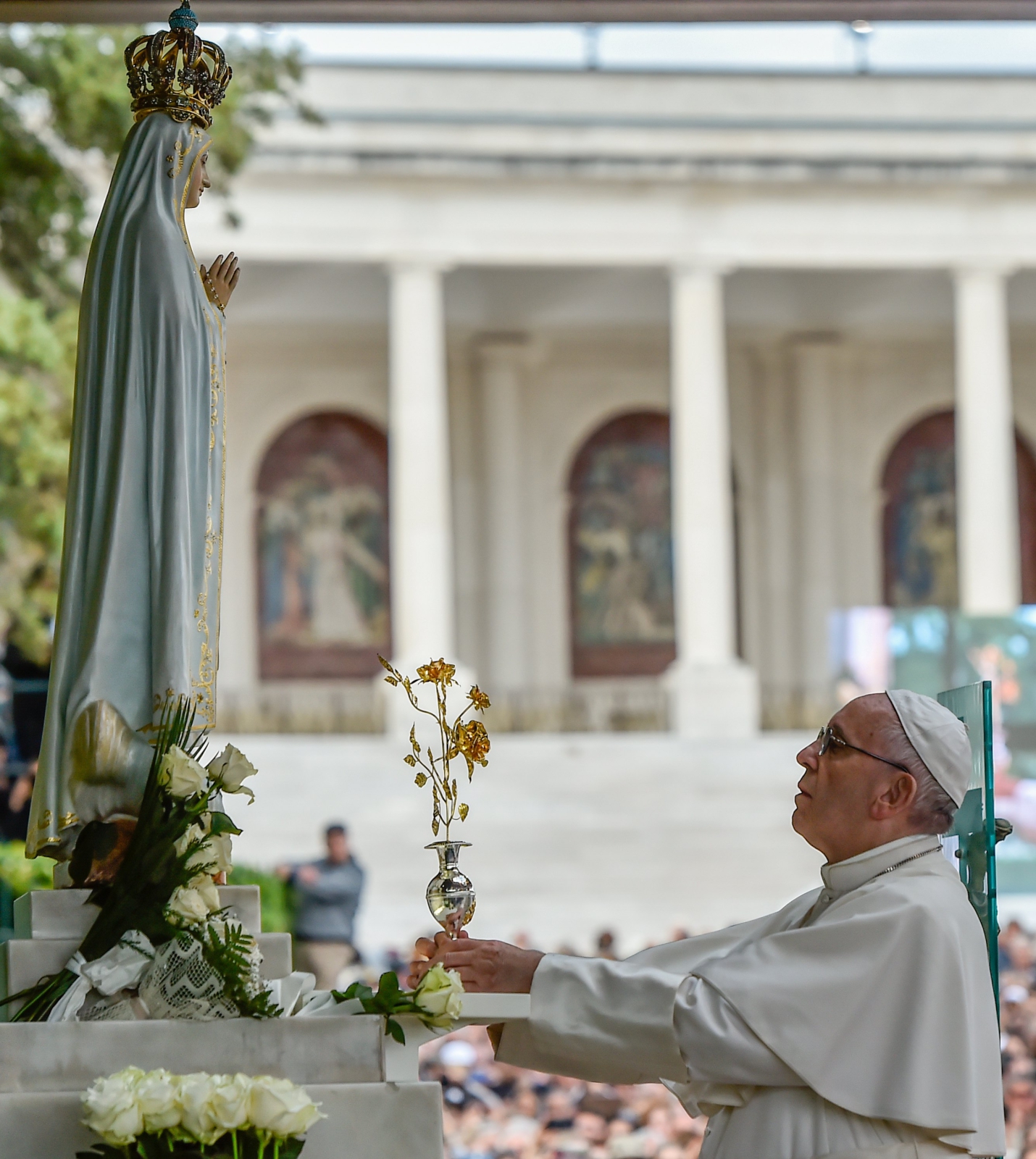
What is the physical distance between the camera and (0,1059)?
3.60 m

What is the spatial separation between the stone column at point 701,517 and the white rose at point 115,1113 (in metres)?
20.6

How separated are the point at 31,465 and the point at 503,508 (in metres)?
15.6

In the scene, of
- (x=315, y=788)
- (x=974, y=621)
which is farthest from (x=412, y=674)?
(x=974, y=621)

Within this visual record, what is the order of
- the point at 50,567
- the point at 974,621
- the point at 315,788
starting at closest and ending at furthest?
the point at 50,567
the point at 974,621
the point at 315,788

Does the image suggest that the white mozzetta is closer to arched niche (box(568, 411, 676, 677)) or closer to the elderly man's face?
the elderly man's face

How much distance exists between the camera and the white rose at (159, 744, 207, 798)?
385 cm

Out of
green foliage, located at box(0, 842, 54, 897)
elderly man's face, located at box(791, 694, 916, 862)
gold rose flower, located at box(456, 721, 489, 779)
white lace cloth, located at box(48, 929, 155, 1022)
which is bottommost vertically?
green foliage, located at box(0, 842, 54, 897)

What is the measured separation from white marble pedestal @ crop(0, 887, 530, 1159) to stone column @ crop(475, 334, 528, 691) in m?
24.1

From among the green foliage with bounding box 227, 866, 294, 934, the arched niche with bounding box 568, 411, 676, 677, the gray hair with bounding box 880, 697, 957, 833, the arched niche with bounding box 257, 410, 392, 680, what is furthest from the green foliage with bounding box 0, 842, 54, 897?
the arched niche with bounding box 568, 411, 676, 677

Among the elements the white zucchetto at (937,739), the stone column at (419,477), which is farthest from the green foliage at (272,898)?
the stone column at (419,477)

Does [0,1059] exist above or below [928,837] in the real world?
below

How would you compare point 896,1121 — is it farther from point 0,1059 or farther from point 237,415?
point 237,415

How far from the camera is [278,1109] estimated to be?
129 inches

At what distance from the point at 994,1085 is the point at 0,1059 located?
2008 millimetres
